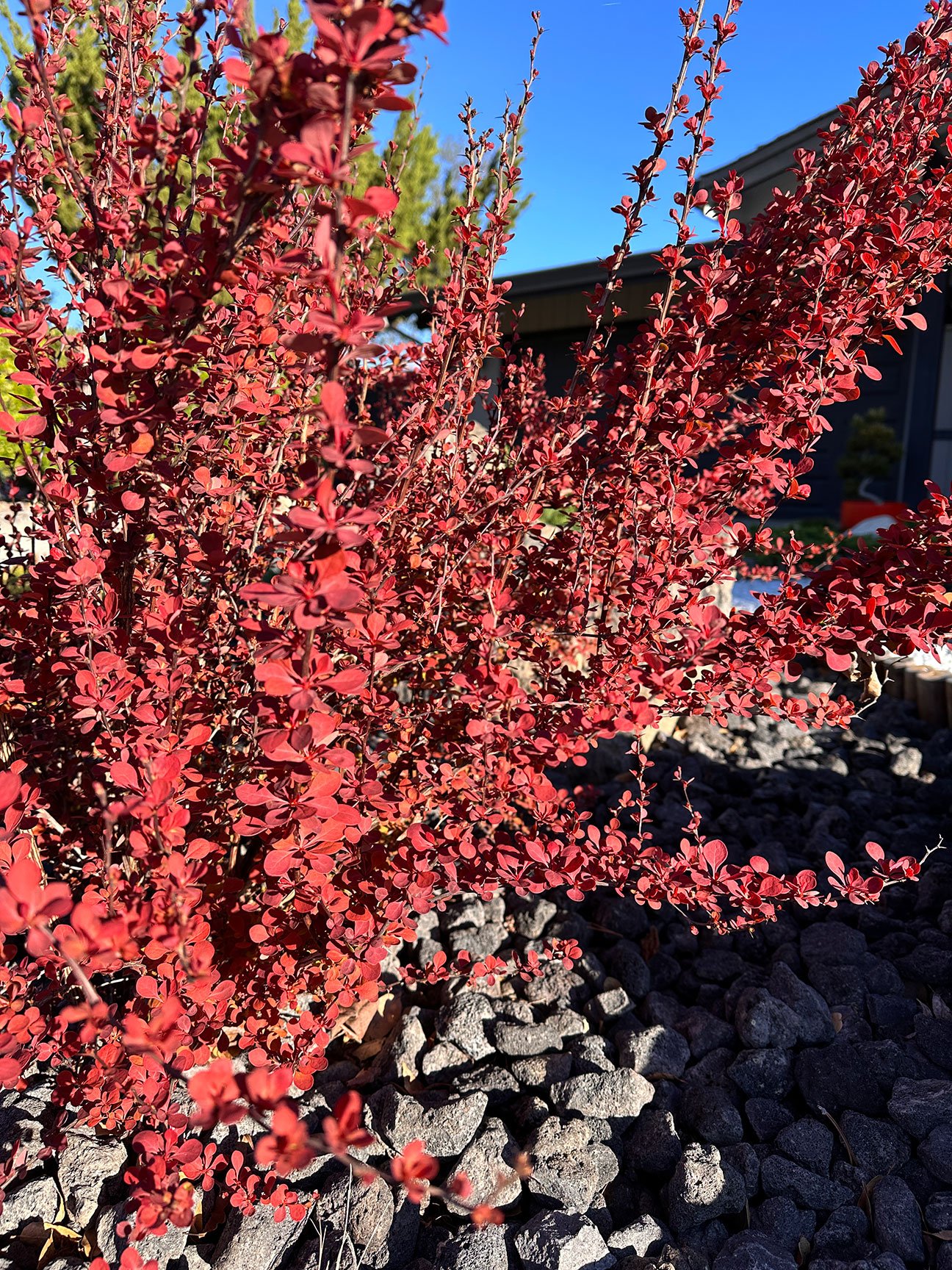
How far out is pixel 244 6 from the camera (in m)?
1.00

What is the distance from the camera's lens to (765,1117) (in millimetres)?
1839

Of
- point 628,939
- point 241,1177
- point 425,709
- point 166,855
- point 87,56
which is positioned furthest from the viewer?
point 87,56

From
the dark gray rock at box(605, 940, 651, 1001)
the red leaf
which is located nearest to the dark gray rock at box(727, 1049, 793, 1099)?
the dark gray rock at box(605, 940, 651, 1001)

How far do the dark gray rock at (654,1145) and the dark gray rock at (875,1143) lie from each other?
0.36 m

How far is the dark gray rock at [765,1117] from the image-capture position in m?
1.82

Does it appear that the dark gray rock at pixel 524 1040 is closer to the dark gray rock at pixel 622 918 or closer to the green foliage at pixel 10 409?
the dark gray rock at pixel 622 918

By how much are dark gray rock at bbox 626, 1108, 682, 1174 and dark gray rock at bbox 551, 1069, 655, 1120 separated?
4 centimetres

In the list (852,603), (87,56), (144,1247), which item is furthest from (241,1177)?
(87,56)

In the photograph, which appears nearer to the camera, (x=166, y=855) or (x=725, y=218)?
(x=166, y=855)

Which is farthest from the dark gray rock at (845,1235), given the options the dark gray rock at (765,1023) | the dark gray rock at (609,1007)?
the dark gray rock at (609,1007)

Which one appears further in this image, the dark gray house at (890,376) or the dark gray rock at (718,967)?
the dark gray house at (890,376)

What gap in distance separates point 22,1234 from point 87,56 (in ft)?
40.9

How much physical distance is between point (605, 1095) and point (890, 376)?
1169 cm

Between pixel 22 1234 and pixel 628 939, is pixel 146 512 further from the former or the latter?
pixel 628 939
